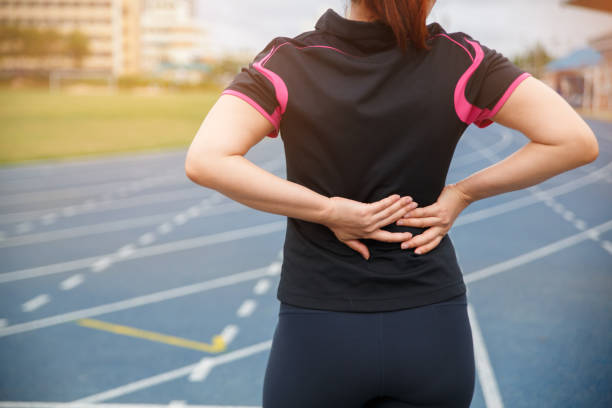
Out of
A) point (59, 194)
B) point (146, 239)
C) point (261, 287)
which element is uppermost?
point (261, 287)

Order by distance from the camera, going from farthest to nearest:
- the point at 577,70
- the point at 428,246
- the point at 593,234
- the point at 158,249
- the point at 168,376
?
the point at 577,70 < the point at 593,234 < the point at 158,249 < the point at 168,376 < the point at 428,246

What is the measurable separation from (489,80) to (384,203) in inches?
12.3

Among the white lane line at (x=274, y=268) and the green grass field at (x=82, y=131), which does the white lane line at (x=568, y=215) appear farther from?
the green grass field at (x=82, y=131)

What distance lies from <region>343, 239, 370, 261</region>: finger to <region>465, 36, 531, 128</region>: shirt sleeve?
0.34 metres

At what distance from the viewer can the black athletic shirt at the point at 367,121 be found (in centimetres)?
114

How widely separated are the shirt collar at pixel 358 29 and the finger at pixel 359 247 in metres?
0.39

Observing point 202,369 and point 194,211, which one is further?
point 194,211

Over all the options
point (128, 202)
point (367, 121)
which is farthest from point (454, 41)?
point (128, 202)

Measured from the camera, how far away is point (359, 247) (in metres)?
1.21

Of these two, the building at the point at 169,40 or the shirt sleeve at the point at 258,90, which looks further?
the building at the point at 169,40

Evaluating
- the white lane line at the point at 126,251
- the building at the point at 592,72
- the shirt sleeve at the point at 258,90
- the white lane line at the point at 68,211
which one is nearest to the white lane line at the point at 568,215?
the building at the point at 592,72

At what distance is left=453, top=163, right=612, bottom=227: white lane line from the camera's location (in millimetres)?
8371

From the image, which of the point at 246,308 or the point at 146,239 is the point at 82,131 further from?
the point at 246,308

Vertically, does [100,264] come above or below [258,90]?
below
